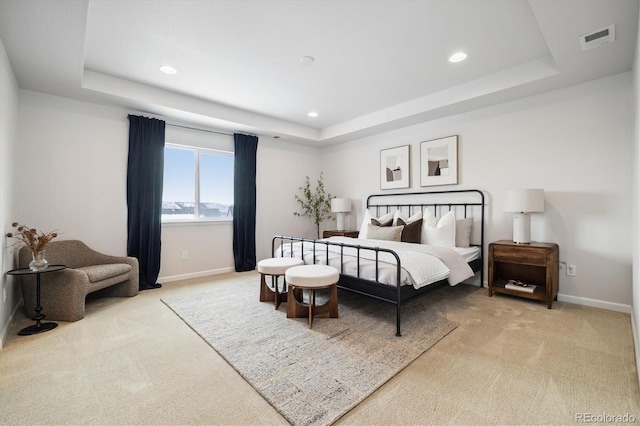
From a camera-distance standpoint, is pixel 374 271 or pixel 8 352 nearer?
pixel 8 352

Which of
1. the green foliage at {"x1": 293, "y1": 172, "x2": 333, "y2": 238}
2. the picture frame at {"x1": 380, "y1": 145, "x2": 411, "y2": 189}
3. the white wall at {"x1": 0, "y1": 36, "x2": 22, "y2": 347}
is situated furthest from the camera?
the green foliage at {"x1": 293, "y1": 172, "x2": 333, "y2": 238}

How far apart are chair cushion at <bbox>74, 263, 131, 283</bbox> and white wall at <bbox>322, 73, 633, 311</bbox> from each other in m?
4.60

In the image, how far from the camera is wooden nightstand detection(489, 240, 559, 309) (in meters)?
2.99

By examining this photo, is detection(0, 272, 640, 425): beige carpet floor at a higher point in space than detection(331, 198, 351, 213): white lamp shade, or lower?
lower

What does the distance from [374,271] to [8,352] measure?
9.65 feet

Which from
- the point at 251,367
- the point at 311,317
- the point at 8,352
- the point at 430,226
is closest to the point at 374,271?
the point at 311,317

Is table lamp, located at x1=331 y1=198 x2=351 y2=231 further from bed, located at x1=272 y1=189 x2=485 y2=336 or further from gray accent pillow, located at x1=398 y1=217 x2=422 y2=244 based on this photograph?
gray accent pillow, located at x1=398 y1=217 x2=422 y2=244

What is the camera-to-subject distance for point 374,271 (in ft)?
8.58

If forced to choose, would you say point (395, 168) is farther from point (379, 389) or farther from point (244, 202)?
point (379, 389)

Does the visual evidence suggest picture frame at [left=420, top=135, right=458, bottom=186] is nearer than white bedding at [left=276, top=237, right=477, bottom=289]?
No

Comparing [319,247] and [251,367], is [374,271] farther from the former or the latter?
[251,367]

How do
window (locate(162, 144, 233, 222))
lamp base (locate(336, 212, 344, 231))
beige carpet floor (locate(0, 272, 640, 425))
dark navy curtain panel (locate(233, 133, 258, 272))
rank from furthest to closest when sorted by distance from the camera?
lamp base (locate(336, 212, 344, 231)) < dark navy curtain panel (locate(233, 133, 258, 272)) < window (locate(162, 144, 233, 222)) < beige carpet floor (locate(0, 272, 640, 425))

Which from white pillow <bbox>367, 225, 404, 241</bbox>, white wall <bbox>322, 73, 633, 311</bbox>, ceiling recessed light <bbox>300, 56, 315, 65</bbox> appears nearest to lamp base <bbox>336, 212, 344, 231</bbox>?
white pillow <bbox>367, 225, 404, 241</bbox>

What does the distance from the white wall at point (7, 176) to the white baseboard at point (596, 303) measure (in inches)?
212
